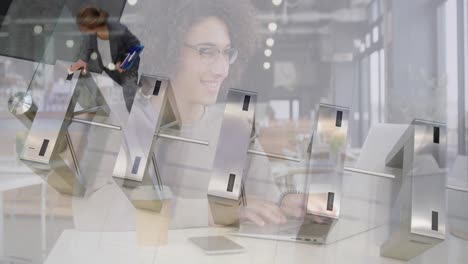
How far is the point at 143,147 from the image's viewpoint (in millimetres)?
1390

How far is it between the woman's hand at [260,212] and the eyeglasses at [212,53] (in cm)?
53

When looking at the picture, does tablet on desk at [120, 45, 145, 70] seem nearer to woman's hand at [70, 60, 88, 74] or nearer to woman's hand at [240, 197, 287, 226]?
woman's hand at [70, 60, 88, 74]

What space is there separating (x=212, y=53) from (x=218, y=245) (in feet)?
2.28

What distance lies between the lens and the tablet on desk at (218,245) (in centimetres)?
137

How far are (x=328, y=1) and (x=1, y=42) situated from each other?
131cm

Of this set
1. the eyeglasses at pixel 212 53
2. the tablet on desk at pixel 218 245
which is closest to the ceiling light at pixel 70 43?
the eyeglasses at pixel 212 53

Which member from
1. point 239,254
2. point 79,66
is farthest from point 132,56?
point 239,254

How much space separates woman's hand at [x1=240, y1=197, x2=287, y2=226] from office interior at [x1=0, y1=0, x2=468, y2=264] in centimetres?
4

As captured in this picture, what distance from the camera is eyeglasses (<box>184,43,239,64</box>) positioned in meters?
1.45

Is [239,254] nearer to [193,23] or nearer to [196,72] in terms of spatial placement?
[196,72]

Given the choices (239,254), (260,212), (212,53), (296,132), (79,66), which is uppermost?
(212,53)

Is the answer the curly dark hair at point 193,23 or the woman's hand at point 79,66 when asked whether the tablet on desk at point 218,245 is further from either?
the woman's hand at point 79,66

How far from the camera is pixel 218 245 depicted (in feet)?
4.52

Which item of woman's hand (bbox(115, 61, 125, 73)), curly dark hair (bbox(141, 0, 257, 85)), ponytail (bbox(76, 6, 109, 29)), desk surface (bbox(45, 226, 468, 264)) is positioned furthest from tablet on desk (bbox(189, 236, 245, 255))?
ponytail (bbox(76, 6, 109, 29))
